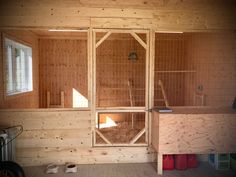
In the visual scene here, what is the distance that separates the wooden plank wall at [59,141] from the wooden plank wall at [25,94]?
1.18 ft

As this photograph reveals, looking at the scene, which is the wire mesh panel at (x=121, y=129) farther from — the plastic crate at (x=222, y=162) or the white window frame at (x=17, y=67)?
the white window frame at (x=17, y=67)

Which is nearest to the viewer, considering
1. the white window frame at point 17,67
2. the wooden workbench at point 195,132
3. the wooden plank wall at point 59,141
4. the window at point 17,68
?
the wooden workbench at point 195,132

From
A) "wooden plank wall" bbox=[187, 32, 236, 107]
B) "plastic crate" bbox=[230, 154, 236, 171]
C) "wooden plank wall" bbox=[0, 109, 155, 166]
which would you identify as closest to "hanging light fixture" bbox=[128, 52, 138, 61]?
"wooden plank wall" bbox=[187, 32, 236, 107]

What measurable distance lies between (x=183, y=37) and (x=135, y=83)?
65.0 inches

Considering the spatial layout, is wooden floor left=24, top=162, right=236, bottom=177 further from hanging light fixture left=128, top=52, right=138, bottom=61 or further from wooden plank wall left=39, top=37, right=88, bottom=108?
wooden plank wall left=39, top=37, right=88, bottom=108

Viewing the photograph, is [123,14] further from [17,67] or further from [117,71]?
[117,71]

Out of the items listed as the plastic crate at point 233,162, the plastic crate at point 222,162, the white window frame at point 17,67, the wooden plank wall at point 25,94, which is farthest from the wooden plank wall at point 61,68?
the plastic crate at point 233,162

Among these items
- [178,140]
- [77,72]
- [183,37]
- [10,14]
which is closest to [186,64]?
[183,37]

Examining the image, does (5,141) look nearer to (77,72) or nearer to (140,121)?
(140,121)

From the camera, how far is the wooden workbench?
3080mm

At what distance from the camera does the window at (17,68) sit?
3.66m

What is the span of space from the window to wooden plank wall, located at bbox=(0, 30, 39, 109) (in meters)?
0.10

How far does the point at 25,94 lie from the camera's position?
4.56 metres

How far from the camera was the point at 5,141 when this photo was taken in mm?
2740
